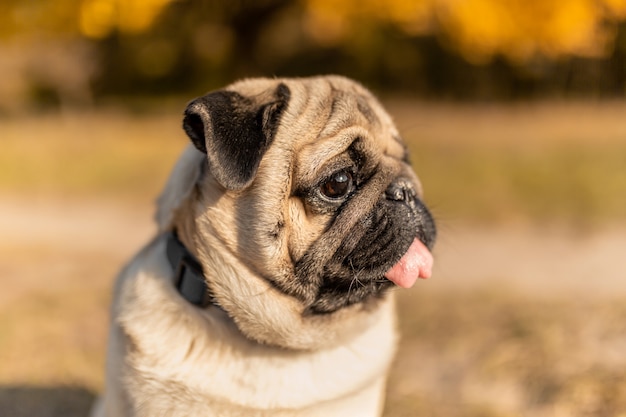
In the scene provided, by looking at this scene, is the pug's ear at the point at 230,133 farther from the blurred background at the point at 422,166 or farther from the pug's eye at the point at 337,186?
the blurred background at the point at 422,166

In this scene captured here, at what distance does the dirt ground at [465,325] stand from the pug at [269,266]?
1745 millimetres

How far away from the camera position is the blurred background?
5.30 metres

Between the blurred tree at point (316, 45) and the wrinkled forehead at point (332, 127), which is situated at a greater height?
the wrinkled forehead at point (332, 127)

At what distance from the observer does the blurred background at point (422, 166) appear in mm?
5305

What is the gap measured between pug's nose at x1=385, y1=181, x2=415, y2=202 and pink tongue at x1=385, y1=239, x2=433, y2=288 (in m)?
0.24

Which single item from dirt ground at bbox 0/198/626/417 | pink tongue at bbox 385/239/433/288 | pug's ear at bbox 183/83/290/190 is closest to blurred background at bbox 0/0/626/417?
dirt ground at bbox 0/198/626/417

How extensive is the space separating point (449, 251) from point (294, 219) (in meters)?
5.89

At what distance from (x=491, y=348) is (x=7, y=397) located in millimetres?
3857

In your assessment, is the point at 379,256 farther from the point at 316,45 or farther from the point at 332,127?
the point at 316,45

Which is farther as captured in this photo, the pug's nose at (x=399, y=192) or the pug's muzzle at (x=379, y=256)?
the pug's nose at (x=399, y=192)

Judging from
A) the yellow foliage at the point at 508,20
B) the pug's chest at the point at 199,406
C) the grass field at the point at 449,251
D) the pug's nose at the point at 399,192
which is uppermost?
the pug's nose at the point at 399,192

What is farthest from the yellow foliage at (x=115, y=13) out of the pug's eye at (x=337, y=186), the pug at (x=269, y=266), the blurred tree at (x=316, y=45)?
the pug's eye at (x=337, y=186)

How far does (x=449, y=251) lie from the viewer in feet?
28.5

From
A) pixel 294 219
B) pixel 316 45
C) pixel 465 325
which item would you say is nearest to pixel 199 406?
pixel 294 219
